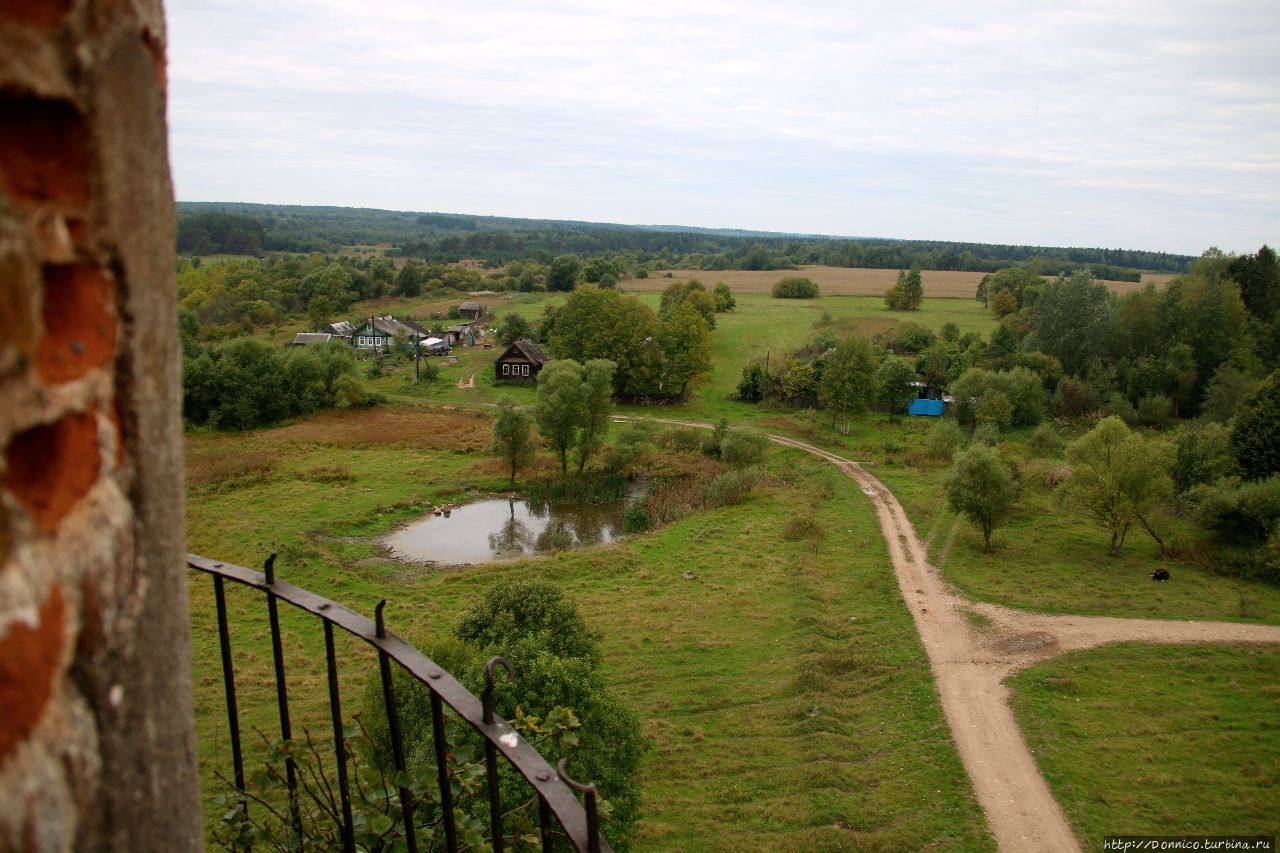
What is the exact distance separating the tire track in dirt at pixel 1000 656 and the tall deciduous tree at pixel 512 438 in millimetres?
16433

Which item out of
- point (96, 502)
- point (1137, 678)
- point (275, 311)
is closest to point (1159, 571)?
point (1137, 678)

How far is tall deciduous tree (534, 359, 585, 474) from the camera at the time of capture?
121 ft

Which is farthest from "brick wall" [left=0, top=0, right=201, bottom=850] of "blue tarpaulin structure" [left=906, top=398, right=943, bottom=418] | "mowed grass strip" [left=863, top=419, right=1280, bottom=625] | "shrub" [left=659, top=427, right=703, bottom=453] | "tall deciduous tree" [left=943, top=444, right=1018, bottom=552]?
"blue tarpaulin structure" [left=906, top=398, right=943, bottom=418]

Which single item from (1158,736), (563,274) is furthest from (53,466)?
(563,274)

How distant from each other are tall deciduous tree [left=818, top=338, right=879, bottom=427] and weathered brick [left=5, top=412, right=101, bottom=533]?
45.2 metres

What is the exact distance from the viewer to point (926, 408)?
164 feet

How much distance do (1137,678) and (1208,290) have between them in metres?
41.6

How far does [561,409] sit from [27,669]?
35.3 metres

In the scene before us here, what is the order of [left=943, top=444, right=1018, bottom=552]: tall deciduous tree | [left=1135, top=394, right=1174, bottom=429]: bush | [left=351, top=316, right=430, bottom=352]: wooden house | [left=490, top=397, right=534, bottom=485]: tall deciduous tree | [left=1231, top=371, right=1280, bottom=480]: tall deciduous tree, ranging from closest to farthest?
[left=943, top=444, right=1018, bottom=552]: tall deciduous tree → [left=1231, top=371, right=1280, bottom=480]: tall deciduous tree → [left=490, top=397, right=534, bottom=485]: tall deciduous tree → [left=1135, top=394, right=1174, bottom=429]: bush → [left=351, top=316, right=430, bottom=352]: wooden house

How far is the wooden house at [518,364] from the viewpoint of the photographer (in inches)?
2232

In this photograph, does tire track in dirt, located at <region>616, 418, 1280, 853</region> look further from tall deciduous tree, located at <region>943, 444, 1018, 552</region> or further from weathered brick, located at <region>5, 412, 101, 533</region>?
weathered brick, located at <region>5, 412, 101, 533</region>

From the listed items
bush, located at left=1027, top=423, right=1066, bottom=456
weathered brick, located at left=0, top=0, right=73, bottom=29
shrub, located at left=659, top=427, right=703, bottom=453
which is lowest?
shrub, located at left=659, top=427, right=703, bottom=453

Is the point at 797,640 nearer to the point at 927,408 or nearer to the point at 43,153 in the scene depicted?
the point at 43,153

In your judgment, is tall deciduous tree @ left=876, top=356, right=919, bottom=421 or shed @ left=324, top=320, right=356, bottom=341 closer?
tall deciduous tree @ left=876, top=356, right=919, bottom=421
